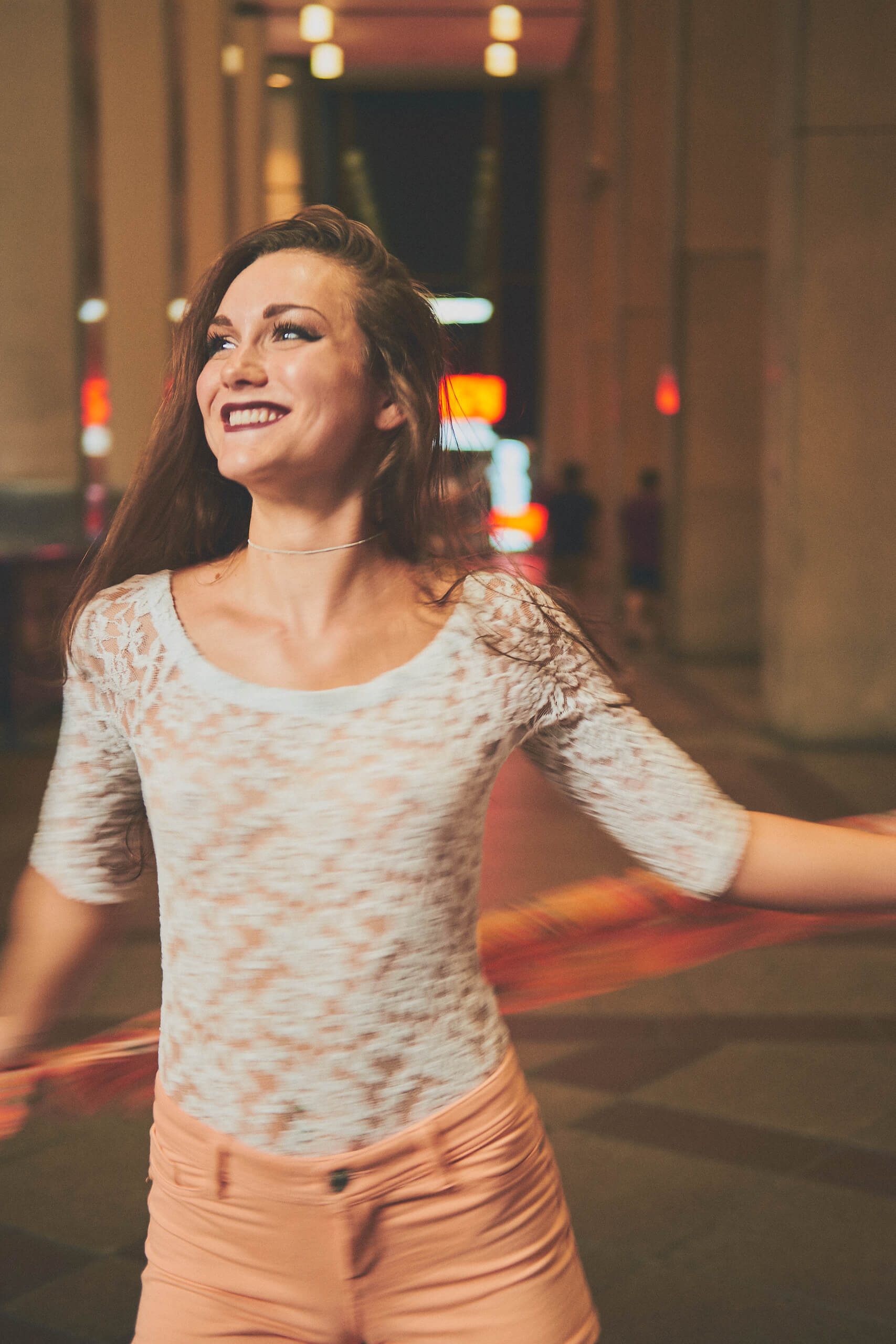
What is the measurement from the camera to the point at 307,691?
1633 mm

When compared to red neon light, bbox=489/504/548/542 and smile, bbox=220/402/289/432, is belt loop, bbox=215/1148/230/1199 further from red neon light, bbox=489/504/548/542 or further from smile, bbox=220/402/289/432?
red neon light, bbox=489/504/548/542

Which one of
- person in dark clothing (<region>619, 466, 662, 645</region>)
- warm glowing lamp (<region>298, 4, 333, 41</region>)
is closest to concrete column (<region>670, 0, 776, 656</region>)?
person in dark clothing (<region>619, 466, 662, 645</region>)

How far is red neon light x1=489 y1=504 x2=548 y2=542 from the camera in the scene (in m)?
30.2

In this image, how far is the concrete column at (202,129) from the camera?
19.9m

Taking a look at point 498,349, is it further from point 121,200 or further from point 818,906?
point 818,906

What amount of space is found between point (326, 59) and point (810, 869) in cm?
2802

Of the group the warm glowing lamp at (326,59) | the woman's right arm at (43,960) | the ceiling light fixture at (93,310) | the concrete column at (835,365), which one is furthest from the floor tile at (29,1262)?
the warm glowing lamp at (326,59)

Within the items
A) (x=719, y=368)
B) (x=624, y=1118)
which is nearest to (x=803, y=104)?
(x=719, y=368)

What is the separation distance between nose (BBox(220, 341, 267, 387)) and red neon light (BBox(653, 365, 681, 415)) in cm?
1437

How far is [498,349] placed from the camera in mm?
39656

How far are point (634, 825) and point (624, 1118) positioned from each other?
3.08 meters

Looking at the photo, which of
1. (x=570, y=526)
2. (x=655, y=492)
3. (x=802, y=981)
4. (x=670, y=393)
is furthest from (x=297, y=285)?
(x=570, y=526)

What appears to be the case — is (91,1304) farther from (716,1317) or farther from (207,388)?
(207,388)

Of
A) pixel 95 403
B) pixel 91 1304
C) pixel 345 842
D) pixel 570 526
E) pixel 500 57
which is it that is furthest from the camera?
pixel 500 57
